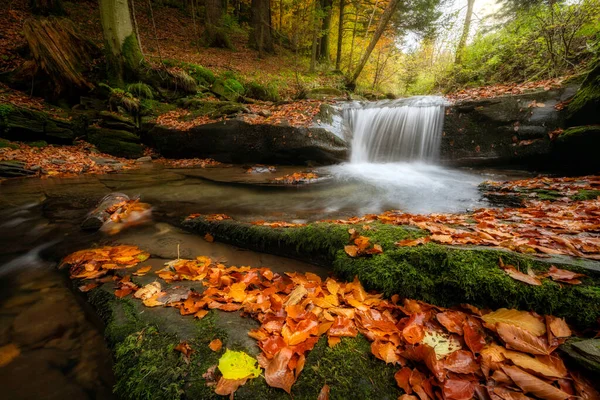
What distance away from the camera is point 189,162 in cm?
946

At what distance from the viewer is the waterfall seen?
27.7 ft

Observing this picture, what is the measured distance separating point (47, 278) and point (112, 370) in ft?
5.77

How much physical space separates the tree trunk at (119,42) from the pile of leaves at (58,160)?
3.89m

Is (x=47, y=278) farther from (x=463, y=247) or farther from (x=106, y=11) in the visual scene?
(x=106, y=11)

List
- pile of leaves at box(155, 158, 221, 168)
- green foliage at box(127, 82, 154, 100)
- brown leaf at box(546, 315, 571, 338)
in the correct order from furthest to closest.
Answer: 1. green foliage at box(127, 82, 154, 100)
2. pile of leaves at box(155, 158, 221, 168)
3. brown leaf at box(546, 315, 571, 338)

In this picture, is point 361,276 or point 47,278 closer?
point 361,276

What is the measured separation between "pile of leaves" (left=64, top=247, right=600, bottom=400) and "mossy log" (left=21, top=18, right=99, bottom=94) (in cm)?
1207

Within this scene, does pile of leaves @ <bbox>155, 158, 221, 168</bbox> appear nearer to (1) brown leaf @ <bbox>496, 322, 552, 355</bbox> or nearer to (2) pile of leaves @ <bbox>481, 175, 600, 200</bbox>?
(2) pile of leaves @ <bbox>481, 175, 600, 200</bbox>

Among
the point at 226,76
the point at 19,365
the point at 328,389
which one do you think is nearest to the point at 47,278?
the point at 19,365

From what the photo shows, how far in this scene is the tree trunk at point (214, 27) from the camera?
17375 mm

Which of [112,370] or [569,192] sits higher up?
[569,192]

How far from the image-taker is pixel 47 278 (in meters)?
2.62

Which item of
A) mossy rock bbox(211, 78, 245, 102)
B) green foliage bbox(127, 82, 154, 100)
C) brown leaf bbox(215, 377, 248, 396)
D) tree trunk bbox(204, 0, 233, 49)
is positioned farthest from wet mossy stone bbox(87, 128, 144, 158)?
tree trunk bbox(204, 0, 233, 49)

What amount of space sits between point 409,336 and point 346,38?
30438 millimetres
